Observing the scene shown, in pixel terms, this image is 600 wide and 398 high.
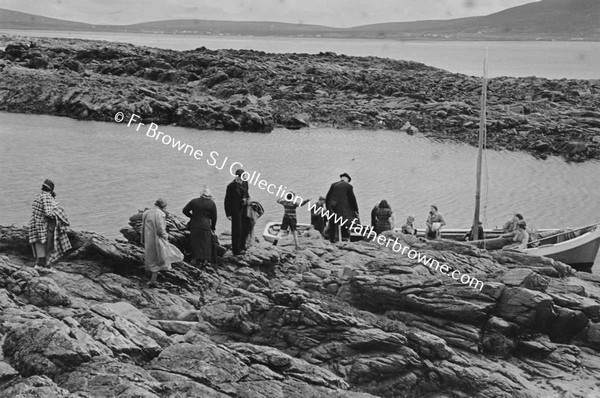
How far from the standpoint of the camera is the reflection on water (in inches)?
1247

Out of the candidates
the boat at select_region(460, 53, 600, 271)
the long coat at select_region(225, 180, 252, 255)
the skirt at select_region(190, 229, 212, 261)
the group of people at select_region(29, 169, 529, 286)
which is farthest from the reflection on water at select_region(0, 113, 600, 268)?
the skirt at select_region(190, 229, 212, 261)

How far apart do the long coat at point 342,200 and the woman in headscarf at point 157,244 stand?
505 cm

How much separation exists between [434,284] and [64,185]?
23.4 meters

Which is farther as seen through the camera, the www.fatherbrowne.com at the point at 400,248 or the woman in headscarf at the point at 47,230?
the www.fatherbrowne.com at the point at 400,248

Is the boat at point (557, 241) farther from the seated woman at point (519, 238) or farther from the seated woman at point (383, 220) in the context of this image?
the seated woman at point (383, 220)

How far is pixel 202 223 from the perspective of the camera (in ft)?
49.8

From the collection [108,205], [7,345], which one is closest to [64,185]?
[108,205]

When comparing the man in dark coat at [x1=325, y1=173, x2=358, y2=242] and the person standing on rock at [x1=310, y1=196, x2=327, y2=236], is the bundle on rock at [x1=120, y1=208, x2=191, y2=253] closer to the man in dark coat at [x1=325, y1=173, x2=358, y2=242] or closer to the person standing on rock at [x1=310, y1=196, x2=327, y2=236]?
the man in dark coat at [x1=325, y1=173, x2=358, y2=242]

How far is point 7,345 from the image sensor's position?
10328 millimetres

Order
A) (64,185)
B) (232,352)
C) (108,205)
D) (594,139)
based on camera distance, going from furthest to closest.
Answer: (594,139), (64,185), (108,205), (232,352)

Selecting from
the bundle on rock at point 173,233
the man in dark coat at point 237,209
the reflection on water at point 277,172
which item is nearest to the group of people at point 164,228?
the man in dark coat at point 237,209

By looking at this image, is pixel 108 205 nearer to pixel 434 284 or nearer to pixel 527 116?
pixel 434 284

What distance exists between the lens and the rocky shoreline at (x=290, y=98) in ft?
177

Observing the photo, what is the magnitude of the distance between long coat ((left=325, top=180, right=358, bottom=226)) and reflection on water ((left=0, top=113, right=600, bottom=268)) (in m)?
9.47
